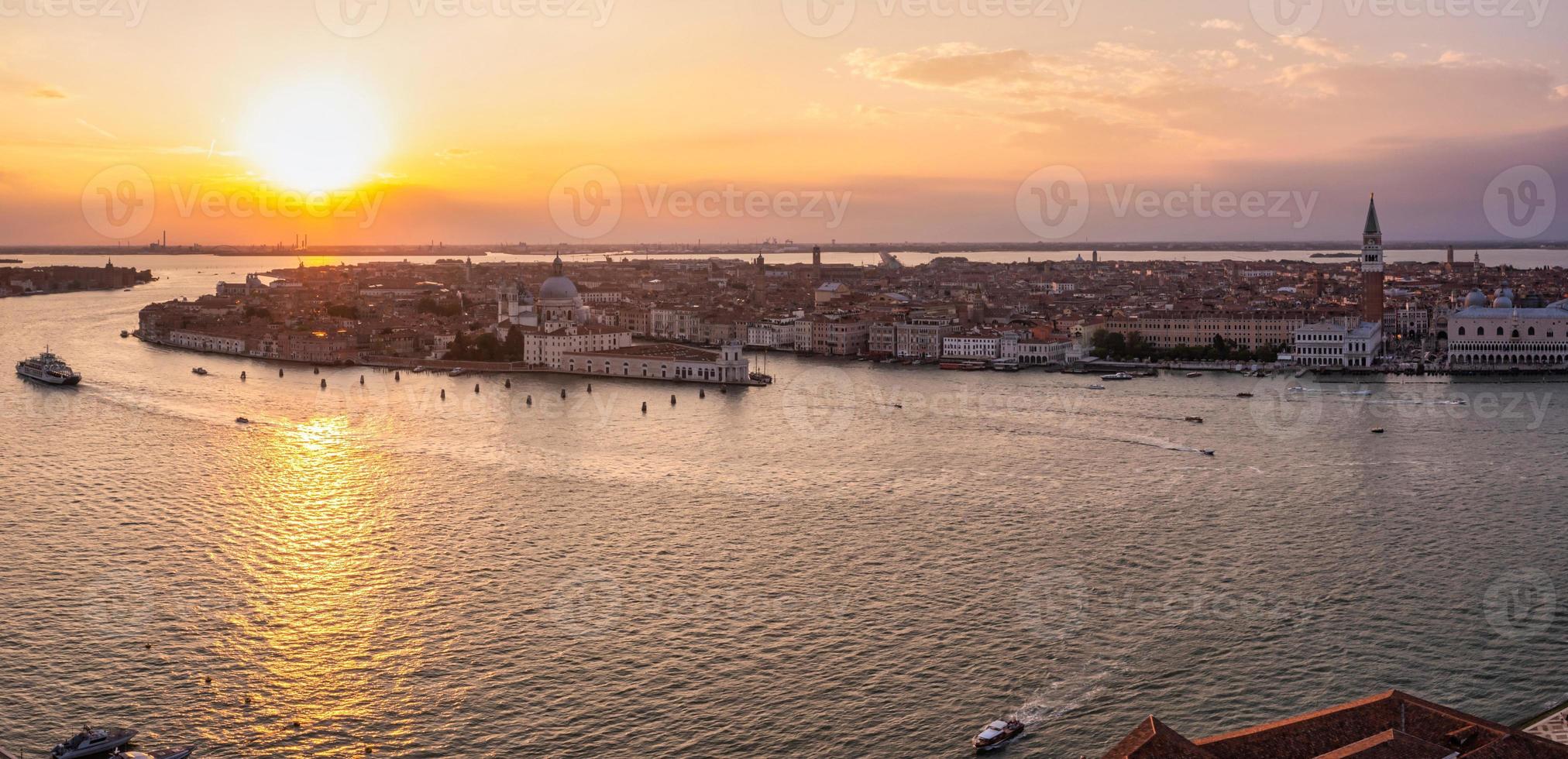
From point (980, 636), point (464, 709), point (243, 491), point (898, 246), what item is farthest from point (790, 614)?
point (898, 246)

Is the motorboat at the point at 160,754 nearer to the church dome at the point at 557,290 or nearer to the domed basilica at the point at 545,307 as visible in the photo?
the domed basilica at the point at 545,307

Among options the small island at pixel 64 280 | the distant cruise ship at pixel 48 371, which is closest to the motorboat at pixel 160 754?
the distant cruise ship at pixel 48 371

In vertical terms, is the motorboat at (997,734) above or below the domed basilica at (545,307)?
below

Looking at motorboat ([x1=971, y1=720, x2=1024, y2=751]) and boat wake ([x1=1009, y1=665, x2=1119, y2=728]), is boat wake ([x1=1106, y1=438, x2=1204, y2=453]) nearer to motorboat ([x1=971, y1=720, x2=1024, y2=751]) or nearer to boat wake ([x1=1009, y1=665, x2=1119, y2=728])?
boat wake ([x1=1009, y1=665, x2=1119, y2=728])

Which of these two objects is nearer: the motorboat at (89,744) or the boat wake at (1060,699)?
the motorboat at (89,744)

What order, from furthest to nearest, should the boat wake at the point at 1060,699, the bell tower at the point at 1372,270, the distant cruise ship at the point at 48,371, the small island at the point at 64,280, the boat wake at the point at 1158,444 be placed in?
the small island at the point at 64,280 < the bell tower at the point at 1372,270 < the distant cruise ship at the point at 48,371 < the boat wake at the point at 1158,444 < the boat wake at the point at 1060,699

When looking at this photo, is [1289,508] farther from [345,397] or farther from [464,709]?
[345,397]
